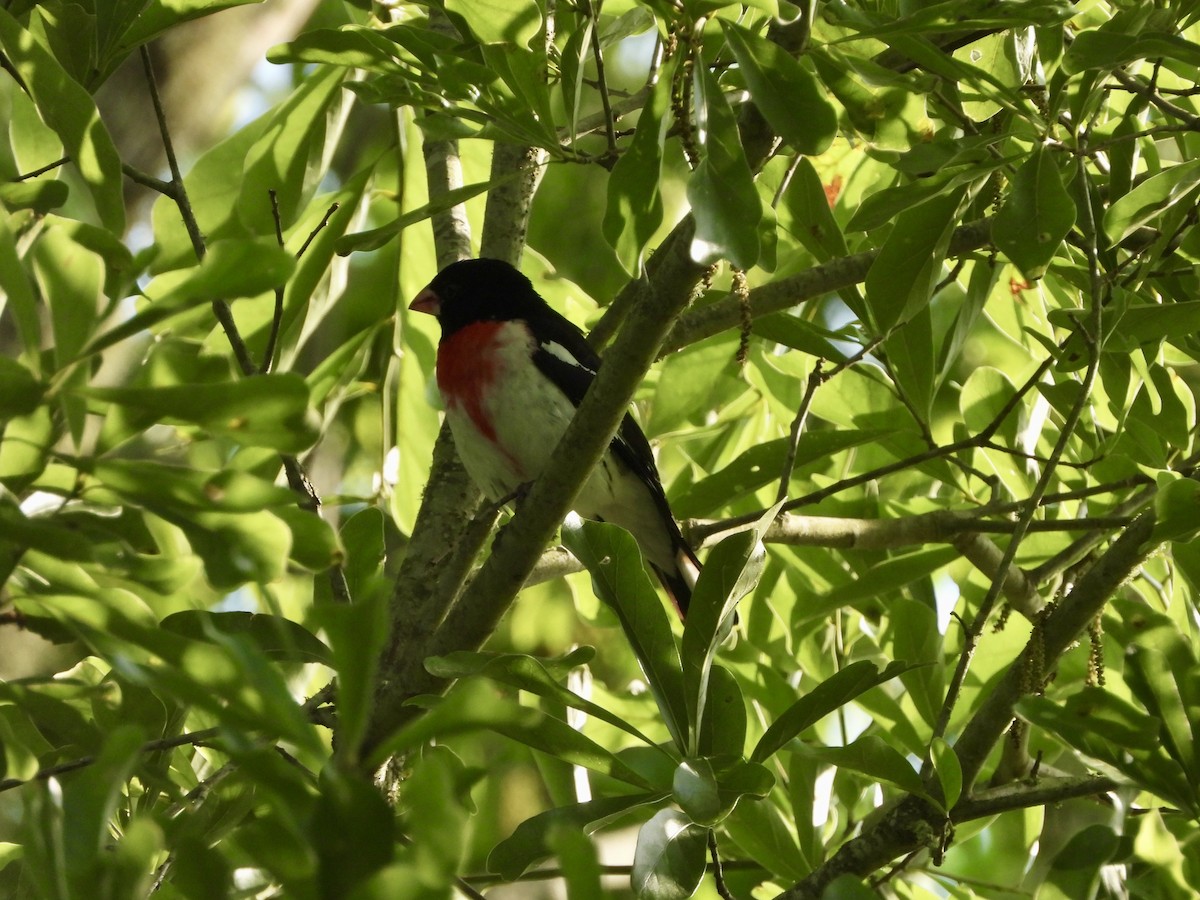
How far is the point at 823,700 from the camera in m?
1.78

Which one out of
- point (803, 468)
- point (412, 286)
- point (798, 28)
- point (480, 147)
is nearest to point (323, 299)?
point (412, 286)

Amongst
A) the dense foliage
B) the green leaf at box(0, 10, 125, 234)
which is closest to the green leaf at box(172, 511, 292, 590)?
the dense foliage

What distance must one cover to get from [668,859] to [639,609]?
385mm

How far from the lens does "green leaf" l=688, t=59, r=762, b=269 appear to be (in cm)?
150

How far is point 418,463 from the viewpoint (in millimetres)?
3326

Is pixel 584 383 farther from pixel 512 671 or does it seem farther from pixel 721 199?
pixel 721 199

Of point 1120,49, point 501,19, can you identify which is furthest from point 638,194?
point 1120,49

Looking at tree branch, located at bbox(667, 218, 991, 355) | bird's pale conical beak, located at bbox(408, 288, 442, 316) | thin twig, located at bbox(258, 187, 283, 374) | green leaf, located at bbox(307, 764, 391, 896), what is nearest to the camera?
green leaf, located at bbox(307, 764, 391, 896)

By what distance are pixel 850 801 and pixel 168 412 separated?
6.59 feet

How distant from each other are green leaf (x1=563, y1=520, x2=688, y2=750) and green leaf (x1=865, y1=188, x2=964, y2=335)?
570 mm

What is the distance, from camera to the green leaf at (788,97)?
1620 millimetres

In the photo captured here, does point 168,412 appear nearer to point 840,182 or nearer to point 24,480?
point 24,480

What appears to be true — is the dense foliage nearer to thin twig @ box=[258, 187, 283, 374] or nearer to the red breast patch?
thin twig @ box=[258, 187, 283, 374]

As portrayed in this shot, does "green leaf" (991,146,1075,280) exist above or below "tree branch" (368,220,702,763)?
above
